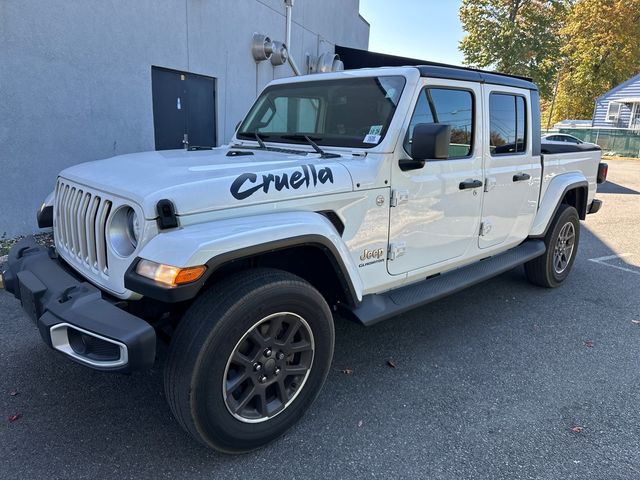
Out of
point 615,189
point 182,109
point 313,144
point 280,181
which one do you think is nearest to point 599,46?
point 615,189

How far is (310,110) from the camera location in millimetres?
3564

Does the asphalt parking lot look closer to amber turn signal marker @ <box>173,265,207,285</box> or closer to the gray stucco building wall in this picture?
amber turn signal marker @ <box>173,265,207,285</box>

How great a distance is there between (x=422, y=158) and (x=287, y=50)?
791 centimetres

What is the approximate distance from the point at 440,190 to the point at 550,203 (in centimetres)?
187

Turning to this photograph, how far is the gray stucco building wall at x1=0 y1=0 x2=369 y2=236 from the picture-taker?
5512mm

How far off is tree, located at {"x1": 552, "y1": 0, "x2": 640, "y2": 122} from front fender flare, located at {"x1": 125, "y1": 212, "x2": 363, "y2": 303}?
36770 mm

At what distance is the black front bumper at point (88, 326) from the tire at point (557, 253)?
13.5ft

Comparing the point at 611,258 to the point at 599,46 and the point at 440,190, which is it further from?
the point at 599,46

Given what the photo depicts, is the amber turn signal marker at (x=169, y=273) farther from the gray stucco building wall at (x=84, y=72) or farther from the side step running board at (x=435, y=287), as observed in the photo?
the gray stucco building wall at (x=84, y=72)

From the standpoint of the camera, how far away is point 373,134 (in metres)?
3.06

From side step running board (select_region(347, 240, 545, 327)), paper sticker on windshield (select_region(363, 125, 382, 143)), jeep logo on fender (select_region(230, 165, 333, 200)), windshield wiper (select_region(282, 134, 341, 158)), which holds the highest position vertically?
paper sticker on windshield (select_region(363, 125, 382, 143))

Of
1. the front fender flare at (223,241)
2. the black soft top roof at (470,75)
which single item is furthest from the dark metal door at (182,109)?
the front fender flare at (223,241)

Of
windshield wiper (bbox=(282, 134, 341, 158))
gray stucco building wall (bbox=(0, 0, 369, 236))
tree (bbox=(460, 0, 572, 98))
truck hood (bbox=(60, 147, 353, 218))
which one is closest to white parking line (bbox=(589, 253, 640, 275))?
windshield wiper (bbox=(282, 134, 341, 158))

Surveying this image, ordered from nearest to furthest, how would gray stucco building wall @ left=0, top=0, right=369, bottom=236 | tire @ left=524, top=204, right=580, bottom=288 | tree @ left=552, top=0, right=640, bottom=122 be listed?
tire @ left=524, top=204, right=580, bottom=288
gray stucco building wall @ left=0, top=0, right=369, bottom=236
tree @ left=552, top=0, right=640, bottom=122
